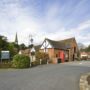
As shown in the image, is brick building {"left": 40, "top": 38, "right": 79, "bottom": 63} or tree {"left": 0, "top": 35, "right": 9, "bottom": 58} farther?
brick building {"left": 40, "top": 38, "right": 79, "bottom": 63}

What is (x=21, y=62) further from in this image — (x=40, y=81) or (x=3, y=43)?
(x=3, y=43)

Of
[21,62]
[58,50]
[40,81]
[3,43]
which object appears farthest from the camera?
[58,50]

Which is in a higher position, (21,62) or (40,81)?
(21,62)

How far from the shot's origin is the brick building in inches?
969

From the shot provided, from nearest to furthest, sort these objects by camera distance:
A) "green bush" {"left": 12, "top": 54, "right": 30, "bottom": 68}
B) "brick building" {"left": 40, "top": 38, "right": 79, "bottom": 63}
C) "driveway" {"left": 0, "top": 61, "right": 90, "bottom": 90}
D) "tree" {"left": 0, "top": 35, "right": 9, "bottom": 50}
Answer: "driveway" {"left": 0, "top": 61, "right": 90, "bottom": 90}
"green bush" {"left": 12, "top": 54, "right": 30, "bottom": 68}
"tree" {"left": 0, "top": 35, "right": 9, "bottom": 50}
"brick building" {"left": 40, "top": 38, "right": 79, "bottom": 63}

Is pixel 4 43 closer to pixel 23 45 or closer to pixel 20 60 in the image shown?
pixel 20 60

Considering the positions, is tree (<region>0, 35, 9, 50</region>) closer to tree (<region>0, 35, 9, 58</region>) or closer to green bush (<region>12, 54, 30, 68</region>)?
tree (<region>0, 35, 9, 58</region>)

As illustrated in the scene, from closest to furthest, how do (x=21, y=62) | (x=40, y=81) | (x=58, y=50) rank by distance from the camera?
(x=40, y=81)
(x=21, y=62)
(x=58, y=50)

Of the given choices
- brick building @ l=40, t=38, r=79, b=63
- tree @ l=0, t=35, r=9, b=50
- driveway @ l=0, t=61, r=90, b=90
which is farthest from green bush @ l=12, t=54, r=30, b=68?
brick building @ l=40, t=38, r=79, b=63

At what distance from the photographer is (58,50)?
26031mm

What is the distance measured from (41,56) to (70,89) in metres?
15.6

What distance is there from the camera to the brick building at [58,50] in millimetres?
24609

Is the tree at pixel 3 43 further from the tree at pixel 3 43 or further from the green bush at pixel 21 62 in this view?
the green bush at pixel 21 62

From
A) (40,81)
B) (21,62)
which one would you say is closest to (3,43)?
(21,62)
